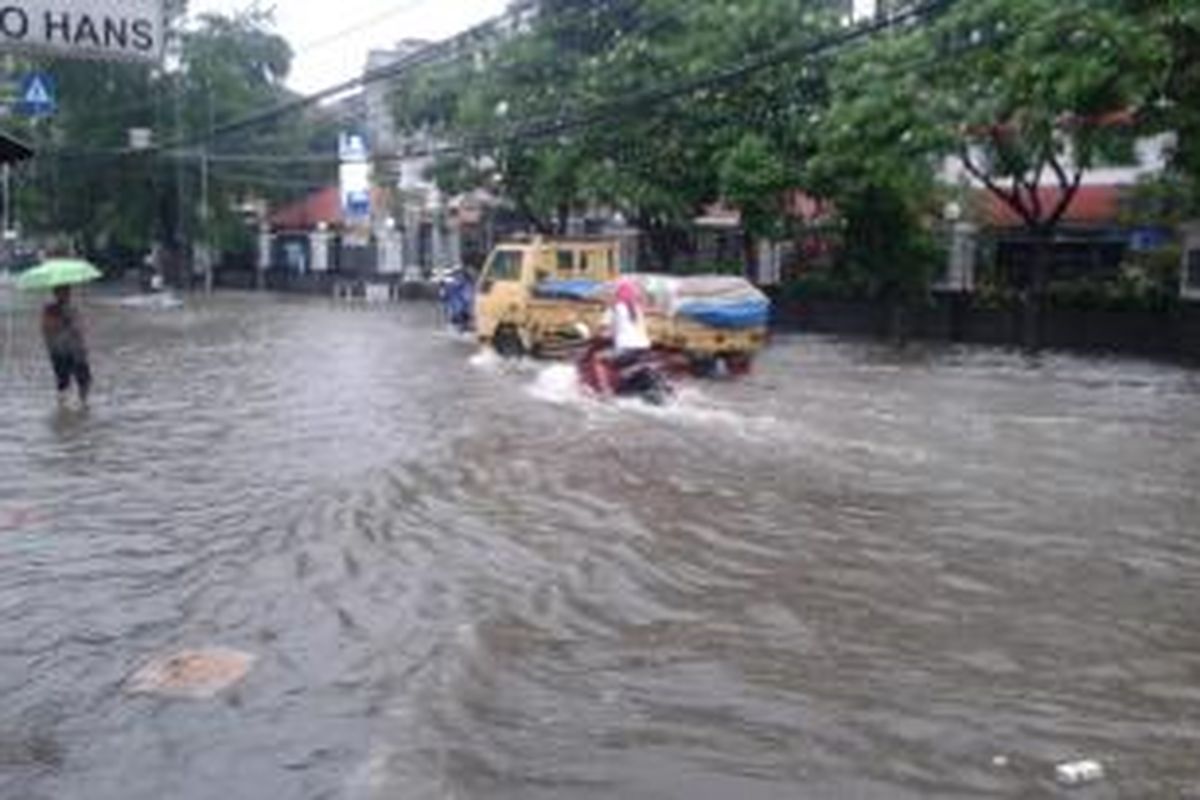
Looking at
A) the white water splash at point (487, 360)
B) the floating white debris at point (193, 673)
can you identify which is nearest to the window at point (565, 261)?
the white water splash at point (487, 360)

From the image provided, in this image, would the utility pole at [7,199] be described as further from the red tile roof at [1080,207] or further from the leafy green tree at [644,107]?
the red tile roof at [1080,207]

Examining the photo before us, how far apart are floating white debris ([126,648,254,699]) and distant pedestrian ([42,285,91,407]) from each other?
1307 centimetres

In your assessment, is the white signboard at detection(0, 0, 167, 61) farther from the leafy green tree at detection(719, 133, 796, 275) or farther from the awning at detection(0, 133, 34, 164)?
the leafy green tree at detection(719, 133, 796, 275)

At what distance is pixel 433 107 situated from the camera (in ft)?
164

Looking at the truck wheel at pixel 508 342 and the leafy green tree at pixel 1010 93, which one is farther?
the truck wheel at pixel 508 342

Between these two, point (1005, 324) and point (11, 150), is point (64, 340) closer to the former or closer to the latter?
point (11, 150)

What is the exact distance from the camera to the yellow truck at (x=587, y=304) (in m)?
24.4

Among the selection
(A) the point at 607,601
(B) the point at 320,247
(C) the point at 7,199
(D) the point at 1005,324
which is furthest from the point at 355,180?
(A) the point at 607,601

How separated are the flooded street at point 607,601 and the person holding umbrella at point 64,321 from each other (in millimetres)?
1315

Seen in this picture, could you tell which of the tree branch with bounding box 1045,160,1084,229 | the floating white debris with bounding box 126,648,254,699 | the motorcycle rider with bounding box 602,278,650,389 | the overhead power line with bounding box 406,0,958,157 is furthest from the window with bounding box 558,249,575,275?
the floating white debris with bounding box 126,648,254,699

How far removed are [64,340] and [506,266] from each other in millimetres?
8600

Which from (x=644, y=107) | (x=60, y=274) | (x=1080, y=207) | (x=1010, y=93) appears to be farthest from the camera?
(x=644, y=107)

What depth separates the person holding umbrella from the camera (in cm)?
2103

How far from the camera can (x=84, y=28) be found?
24.0 feet
